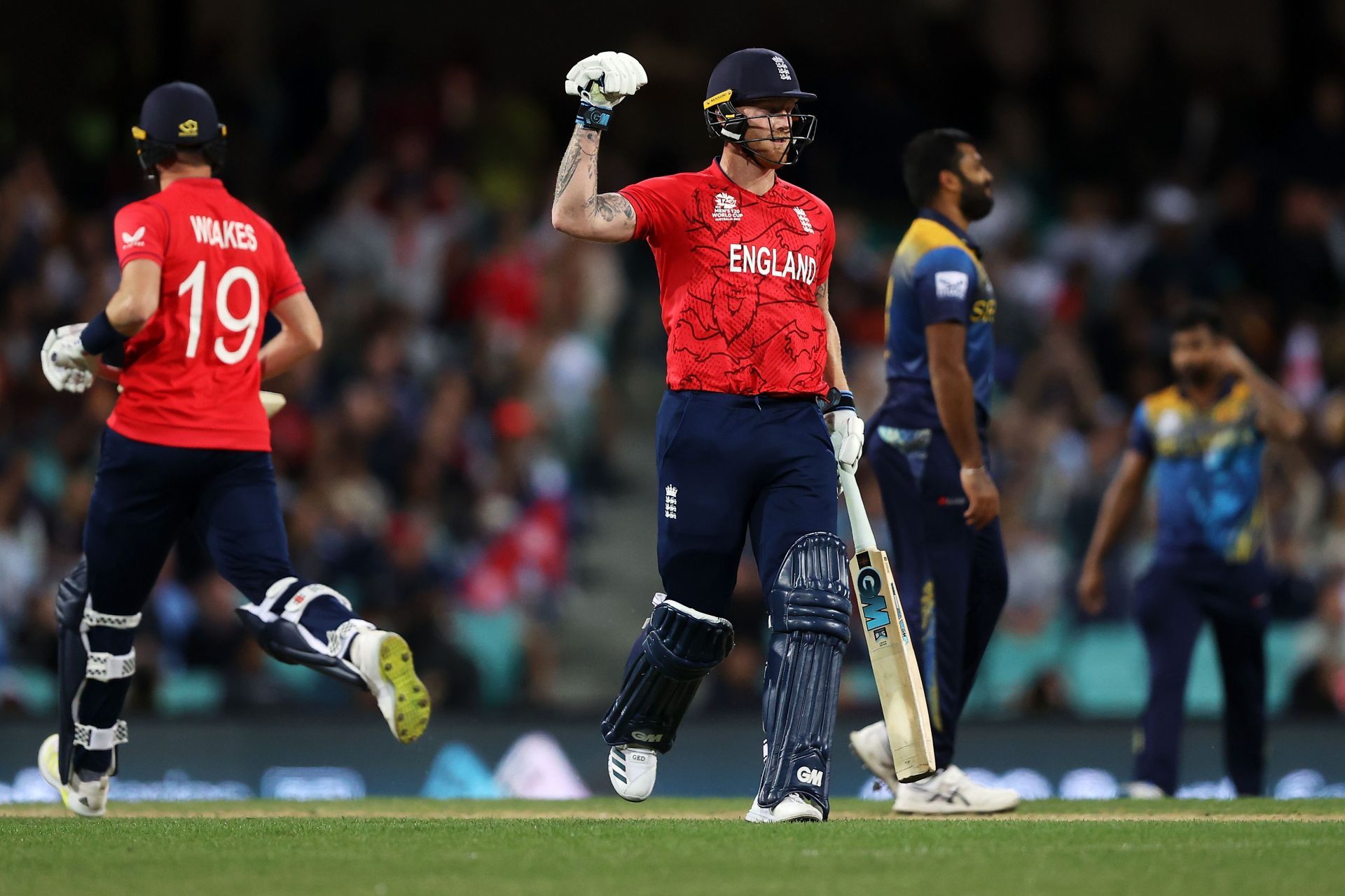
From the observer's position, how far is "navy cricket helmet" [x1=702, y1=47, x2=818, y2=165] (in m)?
6.31

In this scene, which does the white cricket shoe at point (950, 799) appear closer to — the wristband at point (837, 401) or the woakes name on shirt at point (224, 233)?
the wristband at point (837, 401)

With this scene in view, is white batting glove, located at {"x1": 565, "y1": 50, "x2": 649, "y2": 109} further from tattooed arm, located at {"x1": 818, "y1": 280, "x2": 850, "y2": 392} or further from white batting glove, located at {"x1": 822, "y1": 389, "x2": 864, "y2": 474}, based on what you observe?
white batting glove, located at {"x1": 822, "y1": 389, "x2": 864, "y2": 474}

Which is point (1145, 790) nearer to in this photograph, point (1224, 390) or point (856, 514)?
point (1224, 390)

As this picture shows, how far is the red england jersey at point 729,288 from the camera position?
6199 millimetres

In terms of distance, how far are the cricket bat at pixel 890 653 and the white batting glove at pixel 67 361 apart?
9.07 feet

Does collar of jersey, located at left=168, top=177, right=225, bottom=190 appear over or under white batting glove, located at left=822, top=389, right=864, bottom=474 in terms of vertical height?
over

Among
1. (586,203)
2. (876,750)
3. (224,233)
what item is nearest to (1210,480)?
(876,750)

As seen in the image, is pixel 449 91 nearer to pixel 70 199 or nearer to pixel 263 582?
pixel 70 199

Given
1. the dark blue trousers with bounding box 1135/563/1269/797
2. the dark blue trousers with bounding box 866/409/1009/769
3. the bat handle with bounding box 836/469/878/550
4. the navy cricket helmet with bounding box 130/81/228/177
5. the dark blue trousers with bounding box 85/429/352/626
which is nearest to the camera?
the bat handle with bounding box 836/469/878/550

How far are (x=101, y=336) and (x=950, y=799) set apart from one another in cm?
376

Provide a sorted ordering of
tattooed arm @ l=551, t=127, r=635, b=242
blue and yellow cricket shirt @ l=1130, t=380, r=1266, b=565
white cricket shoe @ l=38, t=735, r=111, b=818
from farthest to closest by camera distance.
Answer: blue and yellow cricket shirt @ l=1130, t=380, r=1266, b=565
white cricket shoe @ l=38, t=735, r=111, b=818
tattooed arm @ l=551, t=127, r=635, b=242

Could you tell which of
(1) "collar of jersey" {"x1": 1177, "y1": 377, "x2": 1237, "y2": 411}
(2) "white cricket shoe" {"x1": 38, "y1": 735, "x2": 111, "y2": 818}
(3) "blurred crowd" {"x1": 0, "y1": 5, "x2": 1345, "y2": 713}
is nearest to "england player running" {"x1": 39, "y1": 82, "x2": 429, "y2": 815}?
(2) "white cricket shoe" {"x1": 38, "y1": 735, "x2": 111, "y2": 818}

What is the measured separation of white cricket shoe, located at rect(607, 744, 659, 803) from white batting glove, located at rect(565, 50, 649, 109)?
2310 mm

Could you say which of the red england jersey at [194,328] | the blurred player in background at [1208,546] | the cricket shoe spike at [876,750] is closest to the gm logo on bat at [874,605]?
the cricket shoe spike at [876,750]
